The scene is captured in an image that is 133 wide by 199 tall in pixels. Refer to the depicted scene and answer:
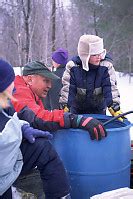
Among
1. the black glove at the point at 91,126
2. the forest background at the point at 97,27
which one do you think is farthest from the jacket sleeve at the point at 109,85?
the forest background at the point at 97,27

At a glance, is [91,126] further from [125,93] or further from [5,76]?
[125,93]

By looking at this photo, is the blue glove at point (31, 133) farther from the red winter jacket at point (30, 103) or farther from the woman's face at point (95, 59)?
the woman's face at point (95, 59)

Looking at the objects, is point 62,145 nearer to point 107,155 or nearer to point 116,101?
point 107,155

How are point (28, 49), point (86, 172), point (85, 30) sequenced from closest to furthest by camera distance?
point (86, 172)
point (28, 49)
point (85, 30)

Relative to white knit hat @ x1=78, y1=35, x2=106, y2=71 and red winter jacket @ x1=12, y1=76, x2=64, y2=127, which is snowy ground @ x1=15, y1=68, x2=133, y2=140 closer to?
white knit hat @ x1=78, y1=35, x2=106, y2=71

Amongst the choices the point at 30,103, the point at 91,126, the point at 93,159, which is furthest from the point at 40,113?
the point at 93,159

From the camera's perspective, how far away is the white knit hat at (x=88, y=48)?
3268mm

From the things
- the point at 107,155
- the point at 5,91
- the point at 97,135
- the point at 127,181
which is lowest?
the point at 127,181

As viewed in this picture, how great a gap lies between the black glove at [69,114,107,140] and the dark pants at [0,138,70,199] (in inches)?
9.5

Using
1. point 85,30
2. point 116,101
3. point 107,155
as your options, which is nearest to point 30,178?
point 107,155

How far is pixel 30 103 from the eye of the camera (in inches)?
95.7

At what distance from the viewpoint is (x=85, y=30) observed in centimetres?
1777

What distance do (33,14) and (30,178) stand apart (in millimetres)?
6260

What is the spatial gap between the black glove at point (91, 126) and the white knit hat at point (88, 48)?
1076 millimetres
